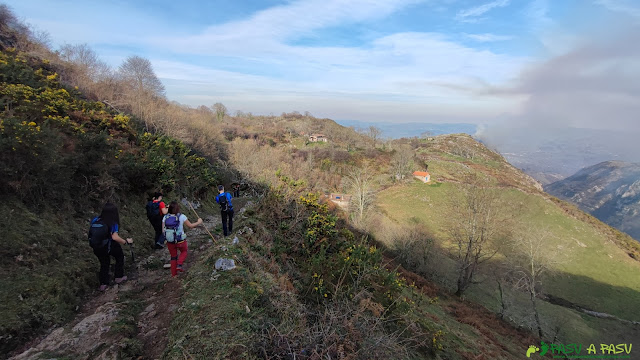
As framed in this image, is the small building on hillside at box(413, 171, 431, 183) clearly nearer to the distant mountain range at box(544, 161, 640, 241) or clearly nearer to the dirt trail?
the dirt trail

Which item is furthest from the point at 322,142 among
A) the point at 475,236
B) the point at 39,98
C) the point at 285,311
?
the point at 285,311

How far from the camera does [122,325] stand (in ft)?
14.9

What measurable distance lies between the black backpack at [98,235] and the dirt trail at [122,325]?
104cm

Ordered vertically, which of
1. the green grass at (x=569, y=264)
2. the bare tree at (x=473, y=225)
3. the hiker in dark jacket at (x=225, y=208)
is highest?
the hiker in dark jacket at (x=225, y=208)

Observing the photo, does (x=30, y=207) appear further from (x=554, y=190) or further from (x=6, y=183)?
(x=554, y=190)

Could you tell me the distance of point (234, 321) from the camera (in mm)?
4301

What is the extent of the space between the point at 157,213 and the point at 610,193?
189 meters

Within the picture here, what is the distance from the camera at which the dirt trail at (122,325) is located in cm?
395

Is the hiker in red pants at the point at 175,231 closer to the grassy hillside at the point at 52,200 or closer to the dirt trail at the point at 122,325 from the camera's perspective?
the dirt trail at the point at 122,325

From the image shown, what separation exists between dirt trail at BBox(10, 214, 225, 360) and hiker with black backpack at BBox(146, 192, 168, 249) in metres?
1.72

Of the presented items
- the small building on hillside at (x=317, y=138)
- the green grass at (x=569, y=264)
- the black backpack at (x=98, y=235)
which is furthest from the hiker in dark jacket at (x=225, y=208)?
the small building on hillside at (x=317, y=138)

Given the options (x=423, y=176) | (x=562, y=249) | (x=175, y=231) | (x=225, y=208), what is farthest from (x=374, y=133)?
(x=175, y=231)

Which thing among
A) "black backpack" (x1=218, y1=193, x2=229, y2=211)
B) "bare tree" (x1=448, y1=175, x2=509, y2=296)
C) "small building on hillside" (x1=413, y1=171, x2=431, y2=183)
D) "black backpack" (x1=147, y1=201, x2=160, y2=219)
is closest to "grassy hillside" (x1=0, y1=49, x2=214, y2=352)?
"black backpack" (x1=147, y1=201, x2=160, y2=219)

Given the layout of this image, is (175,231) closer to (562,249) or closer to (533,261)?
(533,261)
